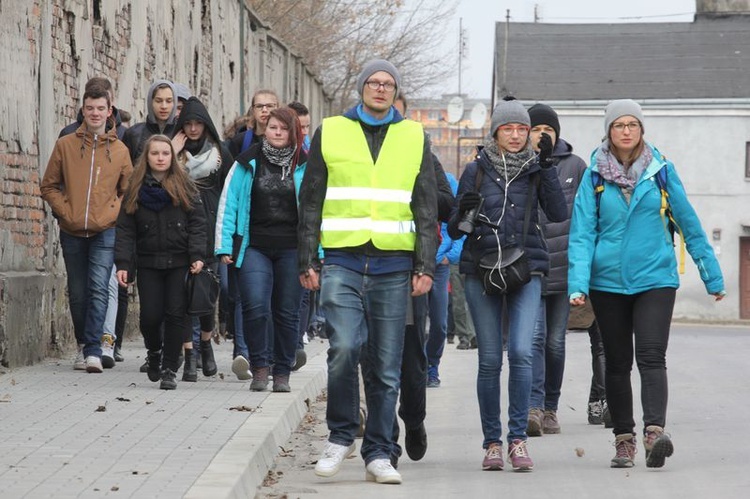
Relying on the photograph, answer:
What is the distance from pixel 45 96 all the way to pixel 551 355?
5503 millimetres

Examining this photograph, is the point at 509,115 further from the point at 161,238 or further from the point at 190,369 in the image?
the point at 190,369

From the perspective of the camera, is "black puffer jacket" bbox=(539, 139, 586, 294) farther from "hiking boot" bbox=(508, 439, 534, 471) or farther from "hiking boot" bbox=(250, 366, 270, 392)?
"hiking boot" bbox=(250, 366, 270, 392)

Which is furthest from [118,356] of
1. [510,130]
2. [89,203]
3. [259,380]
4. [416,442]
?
[510,130]

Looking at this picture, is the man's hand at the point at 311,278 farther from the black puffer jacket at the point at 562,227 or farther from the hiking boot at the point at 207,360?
→ the hiking boot at the point at 207,360

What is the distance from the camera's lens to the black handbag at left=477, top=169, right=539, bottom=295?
28.7 ft

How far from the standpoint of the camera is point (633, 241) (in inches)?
346

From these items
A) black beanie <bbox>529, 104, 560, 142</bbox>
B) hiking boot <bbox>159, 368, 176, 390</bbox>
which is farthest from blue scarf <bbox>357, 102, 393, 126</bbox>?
hiking boot <bbox>159, 368, 176, 390</bbox>

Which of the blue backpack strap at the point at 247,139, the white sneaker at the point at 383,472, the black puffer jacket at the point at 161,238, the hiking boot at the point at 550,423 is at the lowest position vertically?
the hiking boot at the point at 550,423

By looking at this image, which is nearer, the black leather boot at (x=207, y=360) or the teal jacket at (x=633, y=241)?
the teal jacket at (x=633, y=241)

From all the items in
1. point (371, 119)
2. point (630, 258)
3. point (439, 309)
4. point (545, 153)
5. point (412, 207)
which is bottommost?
point (439, 309)

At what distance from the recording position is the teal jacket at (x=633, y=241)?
344 inches

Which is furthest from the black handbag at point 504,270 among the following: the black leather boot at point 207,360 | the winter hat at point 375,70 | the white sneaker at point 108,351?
the white sneaker at point 108,351

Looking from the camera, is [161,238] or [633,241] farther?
[161,238]

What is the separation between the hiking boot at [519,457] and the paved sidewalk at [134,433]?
4.21 ft
